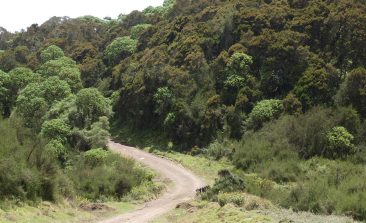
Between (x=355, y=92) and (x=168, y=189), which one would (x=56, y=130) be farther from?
(x=355, y=92)

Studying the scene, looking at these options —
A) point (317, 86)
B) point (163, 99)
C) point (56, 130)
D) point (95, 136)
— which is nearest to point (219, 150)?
point (317, 86)

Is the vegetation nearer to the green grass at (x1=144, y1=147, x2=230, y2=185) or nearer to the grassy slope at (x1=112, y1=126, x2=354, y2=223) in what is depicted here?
the grassy slope at (x1=112, y1=126, x2=354, y2=223)

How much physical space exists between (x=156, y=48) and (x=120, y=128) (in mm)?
12125

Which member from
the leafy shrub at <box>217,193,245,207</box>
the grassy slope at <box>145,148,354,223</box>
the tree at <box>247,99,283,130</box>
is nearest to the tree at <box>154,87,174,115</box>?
the tree at <box>247,99,283,130</box>

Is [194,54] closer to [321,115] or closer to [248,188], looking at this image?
[321,115]

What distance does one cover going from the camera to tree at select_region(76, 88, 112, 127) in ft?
143

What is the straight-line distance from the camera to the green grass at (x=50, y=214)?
18.8 meters

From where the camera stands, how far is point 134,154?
47.1 meters

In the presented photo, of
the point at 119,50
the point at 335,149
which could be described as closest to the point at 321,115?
the point at 335,149

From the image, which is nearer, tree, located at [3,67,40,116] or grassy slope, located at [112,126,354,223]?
grassy slope, located at [112,126,354,223]

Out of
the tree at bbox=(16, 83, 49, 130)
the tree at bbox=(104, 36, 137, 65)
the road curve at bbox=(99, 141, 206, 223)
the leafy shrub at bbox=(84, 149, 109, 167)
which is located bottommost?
the road curve at bbox=(99, 141, 206, 223)

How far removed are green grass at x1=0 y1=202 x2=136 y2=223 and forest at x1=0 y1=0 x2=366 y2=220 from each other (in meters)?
0.72

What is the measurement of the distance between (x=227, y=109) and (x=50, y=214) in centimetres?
2863

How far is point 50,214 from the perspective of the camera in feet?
67.9
